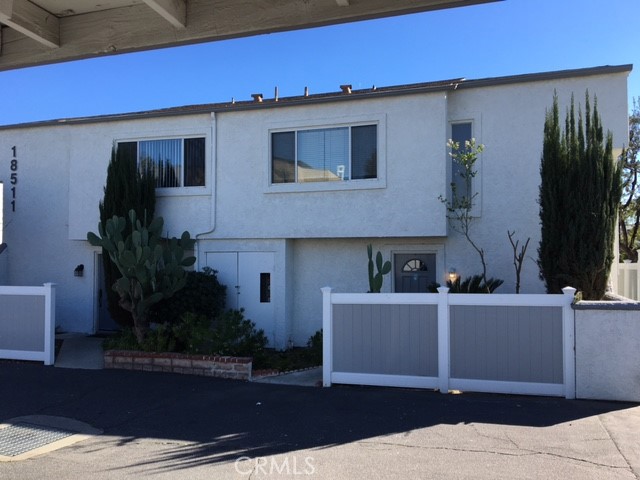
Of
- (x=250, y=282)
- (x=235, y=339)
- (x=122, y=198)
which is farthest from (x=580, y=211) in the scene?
(x=122, y=198)

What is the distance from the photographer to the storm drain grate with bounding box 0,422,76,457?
5777 millimetres

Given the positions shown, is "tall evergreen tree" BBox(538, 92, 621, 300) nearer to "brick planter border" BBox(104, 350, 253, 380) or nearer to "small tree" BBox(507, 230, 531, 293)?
"small tree" BBox(507, 230, 531, 293)

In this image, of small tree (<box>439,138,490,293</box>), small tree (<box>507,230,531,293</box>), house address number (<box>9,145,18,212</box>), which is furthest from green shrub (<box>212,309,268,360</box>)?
house address number (<box>9,145,18,212</box>)

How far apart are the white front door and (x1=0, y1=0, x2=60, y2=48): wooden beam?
8568 millimetres

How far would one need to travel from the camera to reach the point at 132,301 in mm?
9977

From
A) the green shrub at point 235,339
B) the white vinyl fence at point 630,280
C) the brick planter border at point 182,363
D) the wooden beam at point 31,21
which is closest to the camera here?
the wooden beam at point 31,21

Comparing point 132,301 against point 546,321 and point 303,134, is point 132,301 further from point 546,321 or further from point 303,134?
point 546,321

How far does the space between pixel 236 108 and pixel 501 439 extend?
333 inches

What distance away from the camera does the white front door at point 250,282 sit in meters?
11.8

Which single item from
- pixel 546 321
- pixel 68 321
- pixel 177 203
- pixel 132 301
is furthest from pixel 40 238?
pixel 546 321

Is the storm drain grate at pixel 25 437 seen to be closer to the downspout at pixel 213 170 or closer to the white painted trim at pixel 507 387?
the white painted trim at pixel 507 387

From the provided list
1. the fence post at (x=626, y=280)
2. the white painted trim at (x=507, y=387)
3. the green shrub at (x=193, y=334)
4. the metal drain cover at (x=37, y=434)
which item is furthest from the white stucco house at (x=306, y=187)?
the metal drain cover at (x=37, y=434)

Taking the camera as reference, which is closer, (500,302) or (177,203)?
(500,302)

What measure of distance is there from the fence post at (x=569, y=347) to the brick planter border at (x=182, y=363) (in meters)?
4.61
